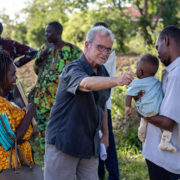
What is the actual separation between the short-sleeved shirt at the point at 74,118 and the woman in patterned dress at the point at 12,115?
0.72ft

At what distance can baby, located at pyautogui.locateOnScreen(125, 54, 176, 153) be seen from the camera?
2447 millimetres

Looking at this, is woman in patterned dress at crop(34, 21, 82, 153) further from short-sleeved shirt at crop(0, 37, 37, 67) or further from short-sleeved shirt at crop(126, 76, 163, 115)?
short-sleeved shirt at crop(126, 76, 163, 115)

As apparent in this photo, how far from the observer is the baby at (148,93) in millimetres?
2447

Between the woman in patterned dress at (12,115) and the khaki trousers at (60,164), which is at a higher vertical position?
the woman in patterned dress at (12,115)

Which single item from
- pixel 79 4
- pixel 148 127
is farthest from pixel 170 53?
pixel 79 4

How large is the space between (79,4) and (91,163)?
16.8m

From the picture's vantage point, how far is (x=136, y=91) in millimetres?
2660

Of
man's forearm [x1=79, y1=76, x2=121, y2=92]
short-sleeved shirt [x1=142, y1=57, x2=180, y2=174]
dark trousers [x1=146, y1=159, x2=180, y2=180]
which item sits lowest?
dark trousers [x1=146, y1=159, x2=180, y2=180]

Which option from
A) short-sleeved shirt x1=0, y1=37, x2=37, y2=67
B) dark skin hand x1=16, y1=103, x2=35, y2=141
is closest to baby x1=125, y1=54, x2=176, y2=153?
dark skin hand x1=16, y1=103, x2=35, y2=141

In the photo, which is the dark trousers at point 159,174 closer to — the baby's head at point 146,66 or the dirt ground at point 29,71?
the baby's head at point 146,66

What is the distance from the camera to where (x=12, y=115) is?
270cm

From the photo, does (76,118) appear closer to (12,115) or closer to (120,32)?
(12,115)

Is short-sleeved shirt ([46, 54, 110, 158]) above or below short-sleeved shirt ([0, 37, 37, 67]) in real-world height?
below

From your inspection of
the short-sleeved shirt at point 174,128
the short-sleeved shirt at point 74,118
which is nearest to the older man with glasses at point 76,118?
the short-sleeved shirt at point 74,118
